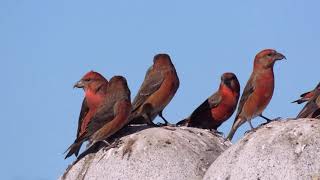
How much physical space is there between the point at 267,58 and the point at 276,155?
213 inches

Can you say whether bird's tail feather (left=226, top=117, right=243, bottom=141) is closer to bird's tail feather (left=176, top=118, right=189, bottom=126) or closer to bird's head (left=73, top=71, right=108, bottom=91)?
bird's tail feather (left=176, top=118, right=189, bottom=126)

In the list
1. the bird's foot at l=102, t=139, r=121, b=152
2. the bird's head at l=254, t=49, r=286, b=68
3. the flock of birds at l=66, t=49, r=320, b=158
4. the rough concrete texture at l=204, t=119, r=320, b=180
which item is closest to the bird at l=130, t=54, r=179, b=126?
the flock of birds at l=66, t=49, r=320, b=158

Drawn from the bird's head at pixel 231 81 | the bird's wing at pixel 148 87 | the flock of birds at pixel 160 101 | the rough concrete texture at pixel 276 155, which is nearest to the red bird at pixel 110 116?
the flock of birds at pixel 160 101

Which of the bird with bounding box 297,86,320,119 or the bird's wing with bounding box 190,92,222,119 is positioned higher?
the bird with bounding box 297,86,320,119

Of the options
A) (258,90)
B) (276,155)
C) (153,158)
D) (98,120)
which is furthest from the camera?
(258,90)

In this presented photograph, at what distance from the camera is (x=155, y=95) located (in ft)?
53.3

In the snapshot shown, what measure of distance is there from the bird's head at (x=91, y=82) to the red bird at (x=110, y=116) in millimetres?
986

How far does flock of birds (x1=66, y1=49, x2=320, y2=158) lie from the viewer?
14484 mm

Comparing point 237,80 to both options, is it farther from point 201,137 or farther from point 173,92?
point 201,137

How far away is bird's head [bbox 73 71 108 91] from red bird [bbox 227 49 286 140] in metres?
2.67

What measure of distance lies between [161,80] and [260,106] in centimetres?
209

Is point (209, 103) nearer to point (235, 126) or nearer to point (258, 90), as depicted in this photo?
point (235, 126)

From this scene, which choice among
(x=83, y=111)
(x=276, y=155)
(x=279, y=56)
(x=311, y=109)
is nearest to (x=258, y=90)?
(x=279, y=56)

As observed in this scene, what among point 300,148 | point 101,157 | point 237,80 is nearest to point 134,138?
point 101,157
